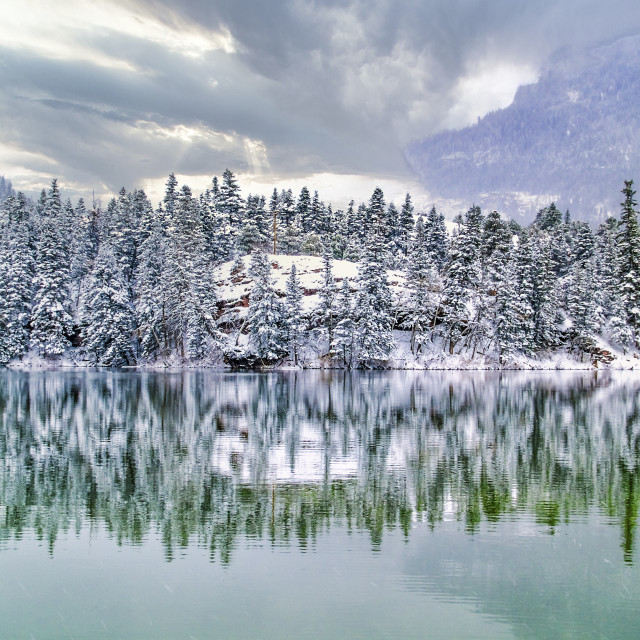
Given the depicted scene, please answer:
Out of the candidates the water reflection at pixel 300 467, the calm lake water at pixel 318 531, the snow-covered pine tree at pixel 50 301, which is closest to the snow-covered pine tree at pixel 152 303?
the snow-covered pine tree at pixel 50 301

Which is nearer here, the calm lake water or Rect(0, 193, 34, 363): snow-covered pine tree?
the calm lake water

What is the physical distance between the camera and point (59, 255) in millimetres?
79750

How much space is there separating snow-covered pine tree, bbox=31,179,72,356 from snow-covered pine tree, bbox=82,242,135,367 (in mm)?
3066

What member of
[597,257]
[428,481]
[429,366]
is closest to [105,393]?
[428,481]

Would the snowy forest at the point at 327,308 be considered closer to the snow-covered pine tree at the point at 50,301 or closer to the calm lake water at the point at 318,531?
the snow-covered pine tree at the point at 50,301

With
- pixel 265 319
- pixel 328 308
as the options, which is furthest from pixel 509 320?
pixel 265 319

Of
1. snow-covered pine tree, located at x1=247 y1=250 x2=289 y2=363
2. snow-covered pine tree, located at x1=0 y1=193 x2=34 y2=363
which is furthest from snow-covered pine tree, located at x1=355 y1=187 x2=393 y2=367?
snow-covered pine tree, located at x1=0 y1=193 x2=34 y2=363

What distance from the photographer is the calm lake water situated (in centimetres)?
845

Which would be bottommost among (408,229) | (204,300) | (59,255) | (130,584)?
(130,584)

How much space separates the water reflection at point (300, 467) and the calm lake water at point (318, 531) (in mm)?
79

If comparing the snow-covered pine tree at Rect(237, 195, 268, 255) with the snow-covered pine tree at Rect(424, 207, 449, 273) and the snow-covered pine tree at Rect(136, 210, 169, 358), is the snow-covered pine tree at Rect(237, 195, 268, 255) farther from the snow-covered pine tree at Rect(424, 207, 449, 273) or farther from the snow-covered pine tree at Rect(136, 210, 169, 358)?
the snow-covered pine tree at Rect(424, 207, 449, 273)

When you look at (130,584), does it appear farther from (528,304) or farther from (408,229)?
(408,229)

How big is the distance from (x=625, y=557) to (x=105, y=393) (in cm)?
3435

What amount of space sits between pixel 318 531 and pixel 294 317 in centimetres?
6298
